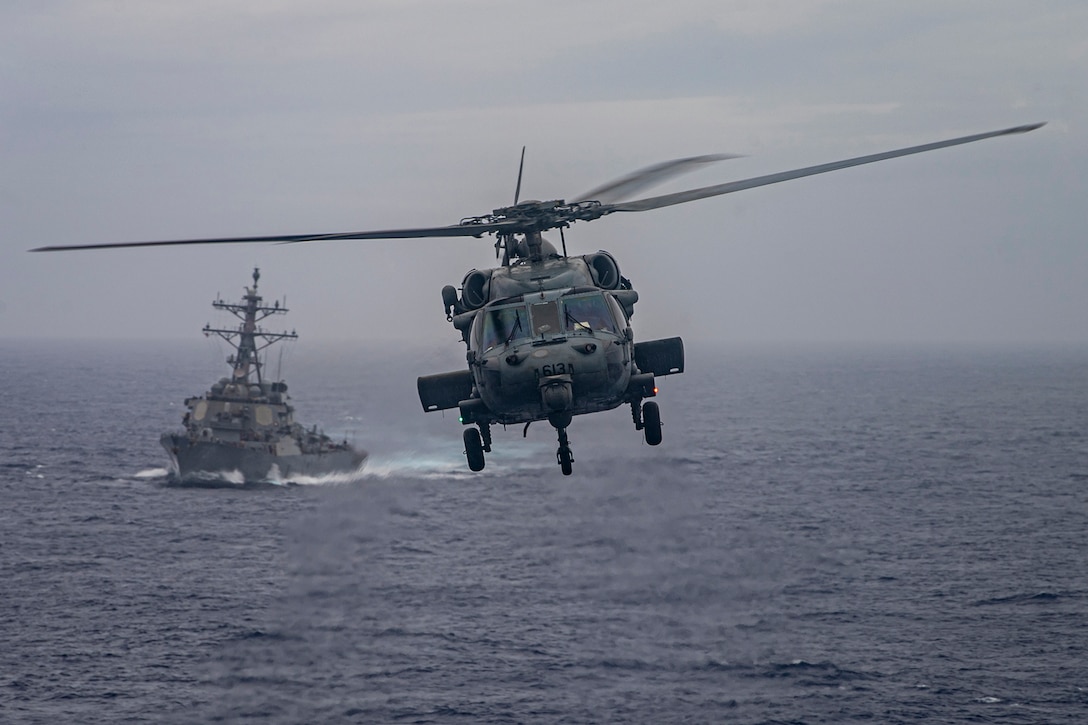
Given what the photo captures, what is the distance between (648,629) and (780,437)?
265 feet

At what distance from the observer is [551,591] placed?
75.1 meters

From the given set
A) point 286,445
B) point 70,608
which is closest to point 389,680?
point 70,608

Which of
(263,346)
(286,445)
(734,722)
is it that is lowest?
(734,722)

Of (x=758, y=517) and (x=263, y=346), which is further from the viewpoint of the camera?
(x=263, y=346)

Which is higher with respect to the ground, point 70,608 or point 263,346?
point 263,346

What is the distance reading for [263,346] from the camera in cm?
10606

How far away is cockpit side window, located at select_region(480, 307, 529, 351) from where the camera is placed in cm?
2247

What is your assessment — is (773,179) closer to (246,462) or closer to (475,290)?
(475,290)

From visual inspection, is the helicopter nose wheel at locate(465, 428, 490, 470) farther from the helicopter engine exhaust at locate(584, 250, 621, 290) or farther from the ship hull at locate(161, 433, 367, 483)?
the ship hull at locate(161, 433, 367, 483)

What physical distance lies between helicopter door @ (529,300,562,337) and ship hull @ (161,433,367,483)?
86.7 meters

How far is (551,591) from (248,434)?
4209 cm

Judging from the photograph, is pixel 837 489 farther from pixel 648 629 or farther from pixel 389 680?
pixel 389 680

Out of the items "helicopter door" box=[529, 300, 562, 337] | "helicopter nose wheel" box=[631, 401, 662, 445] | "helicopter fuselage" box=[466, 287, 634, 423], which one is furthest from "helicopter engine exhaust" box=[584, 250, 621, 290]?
"helicopter nose wheel" box=[631, 401, 662, 445]

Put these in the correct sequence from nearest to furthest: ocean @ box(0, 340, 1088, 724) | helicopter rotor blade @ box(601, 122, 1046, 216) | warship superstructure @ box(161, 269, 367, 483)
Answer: helicopter rotor blade @ box(601, 122, 1046, 216), ocean @ box(0, 340, 1088, 724), warship superstructure @ box(161, 269, 367, 483)
